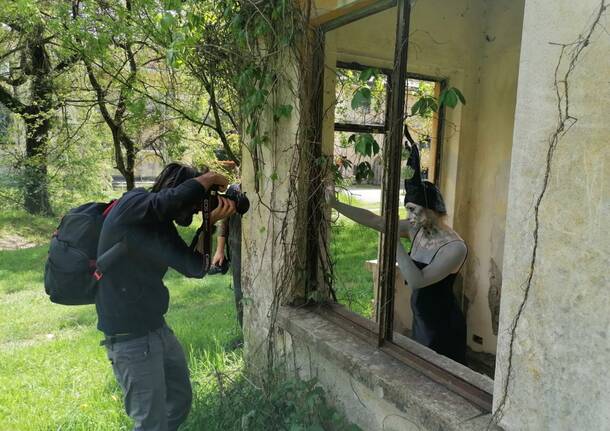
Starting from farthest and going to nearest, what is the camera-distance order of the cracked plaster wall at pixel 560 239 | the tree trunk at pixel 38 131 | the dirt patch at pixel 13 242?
the dirt patch at pixel 13 242 → the tree trunk at pixel 38 131 → the cracked plaster wall at pixel 560 239

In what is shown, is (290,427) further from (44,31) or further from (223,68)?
(44,31)

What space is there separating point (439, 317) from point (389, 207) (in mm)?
1087

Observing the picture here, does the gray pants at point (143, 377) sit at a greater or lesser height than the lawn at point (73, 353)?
greater

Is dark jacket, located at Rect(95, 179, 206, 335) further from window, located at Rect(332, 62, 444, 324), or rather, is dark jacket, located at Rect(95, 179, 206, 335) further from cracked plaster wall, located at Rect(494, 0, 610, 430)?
cracked plaster wall, located at Rect(494, 0, 610, 430)

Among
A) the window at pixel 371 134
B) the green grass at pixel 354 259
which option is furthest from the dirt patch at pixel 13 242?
the window at pixel 371 134

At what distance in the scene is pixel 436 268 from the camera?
284 cm

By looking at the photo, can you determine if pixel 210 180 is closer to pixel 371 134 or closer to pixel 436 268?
pixel 371 134

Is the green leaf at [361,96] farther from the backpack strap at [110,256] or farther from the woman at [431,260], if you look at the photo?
the backpack strap at [110,256]

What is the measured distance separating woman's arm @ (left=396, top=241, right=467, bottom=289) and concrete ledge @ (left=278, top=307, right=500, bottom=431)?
506 mm

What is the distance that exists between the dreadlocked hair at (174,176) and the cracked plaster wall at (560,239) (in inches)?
65.9

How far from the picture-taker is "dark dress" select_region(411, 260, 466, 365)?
3.06 meters

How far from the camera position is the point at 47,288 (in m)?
2.47

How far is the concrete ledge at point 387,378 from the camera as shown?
1.86 m

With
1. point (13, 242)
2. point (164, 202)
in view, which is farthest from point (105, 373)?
point (13, 242)
